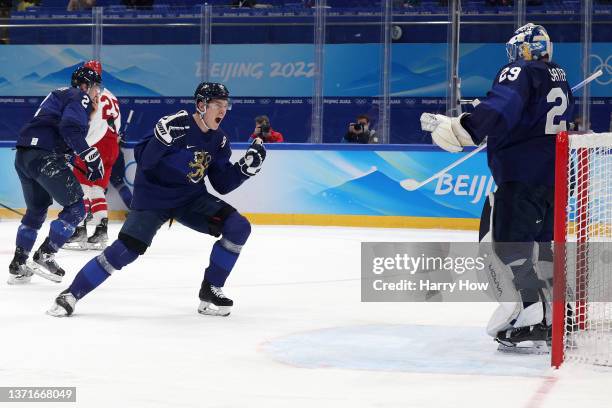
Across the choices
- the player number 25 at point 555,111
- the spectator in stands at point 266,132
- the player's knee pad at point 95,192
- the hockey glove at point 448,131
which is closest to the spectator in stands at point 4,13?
the spectator in stands at point 266,132

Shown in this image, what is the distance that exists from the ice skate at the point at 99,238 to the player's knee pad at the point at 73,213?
2282 mm

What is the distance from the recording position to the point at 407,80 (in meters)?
11.5

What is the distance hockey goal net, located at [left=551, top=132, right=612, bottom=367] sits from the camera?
13.2ft

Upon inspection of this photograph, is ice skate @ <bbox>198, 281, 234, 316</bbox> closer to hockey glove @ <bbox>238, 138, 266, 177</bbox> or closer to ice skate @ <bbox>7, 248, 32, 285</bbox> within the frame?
hockey glove @ <bbox>238, 138, 266, 177</bbox>

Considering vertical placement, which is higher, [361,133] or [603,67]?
[603,67]

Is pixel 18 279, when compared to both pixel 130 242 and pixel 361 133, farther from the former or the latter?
pixel 361 133

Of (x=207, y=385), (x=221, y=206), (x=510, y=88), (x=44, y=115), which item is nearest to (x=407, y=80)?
Result: (x=44, y=115)

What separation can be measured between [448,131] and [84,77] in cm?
323

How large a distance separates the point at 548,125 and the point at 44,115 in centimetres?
345

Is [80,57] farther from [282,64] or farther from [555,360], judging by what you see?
[555,360]

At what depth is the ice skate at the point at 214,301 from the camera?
524 centimetres

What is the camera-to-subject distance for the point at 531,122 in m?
4.27

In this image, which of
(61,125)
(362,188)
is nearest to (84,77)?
(61,125)

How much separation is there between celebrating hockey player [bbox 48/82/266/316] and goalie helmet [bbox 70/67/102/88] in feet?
5.67
